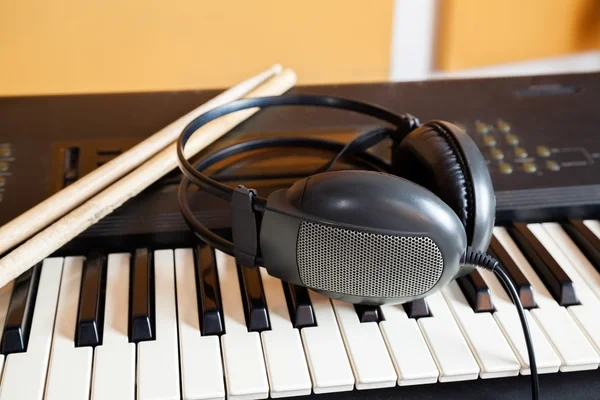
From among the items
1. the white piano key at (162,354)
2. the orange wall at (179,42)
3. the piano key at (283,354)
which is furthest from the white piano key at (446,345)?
the orange wall at (179,42)

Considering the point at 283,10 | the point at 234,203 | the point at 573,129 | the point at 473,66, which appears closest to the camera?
the point at 234,203

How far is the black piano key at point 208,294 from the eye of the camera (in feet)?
1.84

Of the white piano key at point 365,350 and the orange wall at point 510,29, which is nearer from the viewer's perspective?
the white piano key at point 365,350

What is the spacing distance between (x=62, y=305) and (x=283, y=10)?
525 millimetres

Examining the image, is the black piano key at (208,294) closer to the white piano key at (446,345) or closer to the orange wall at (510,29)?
the white piano key at (446,345)

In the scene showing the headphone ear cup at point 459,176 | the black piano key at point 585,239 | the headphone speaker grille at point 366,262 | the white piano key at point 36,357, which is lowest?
the white piano key at point 36,357

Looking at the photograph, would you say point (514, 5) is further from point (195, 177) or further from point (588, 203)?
point (195, 177)

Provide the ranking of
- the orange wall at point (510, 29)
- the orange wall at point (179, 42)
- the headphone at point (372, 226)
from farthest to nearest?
1. the orange wall at point (510, 29)
2. the orange wall at point (179, 42)
3. the headphone at point (372, 226)

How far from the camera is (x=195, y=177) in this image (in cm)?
55

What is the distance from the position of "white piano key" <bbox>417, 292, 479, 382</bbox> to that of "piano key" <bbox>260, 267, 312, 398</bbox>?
11 centimetres

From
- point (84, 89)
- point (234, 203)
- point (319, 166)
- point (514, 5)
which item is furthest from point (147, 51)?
point (514, 5)

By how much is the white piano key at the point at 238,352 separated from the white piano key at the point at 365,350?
0.08 meters

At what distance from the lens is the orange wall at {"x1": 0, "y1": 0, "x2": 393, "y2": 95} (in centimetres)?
85

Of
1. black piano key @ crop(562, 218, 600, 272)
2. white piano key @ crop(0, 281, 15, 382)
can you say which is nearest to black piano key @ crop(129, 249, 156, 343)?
white piano key @ crop(0, 281, 15, 382)
